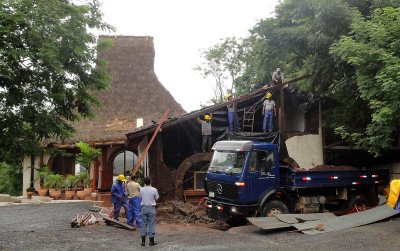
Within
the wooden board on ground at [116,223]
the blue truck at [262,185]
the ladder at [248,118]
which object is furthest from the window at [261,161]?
the ladder at [248,118]

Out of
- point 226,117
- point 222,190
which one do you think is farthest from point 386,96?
point 226,117

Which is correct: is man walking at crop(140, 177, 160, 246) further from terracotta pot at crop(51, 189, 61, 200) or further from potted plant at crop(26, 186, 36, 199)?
potted plant at crop(26, 186, 36, 199)

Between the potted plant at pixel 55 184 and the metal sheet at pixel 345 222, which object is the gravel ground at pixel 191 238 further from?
the potted plant at pixel 55 184

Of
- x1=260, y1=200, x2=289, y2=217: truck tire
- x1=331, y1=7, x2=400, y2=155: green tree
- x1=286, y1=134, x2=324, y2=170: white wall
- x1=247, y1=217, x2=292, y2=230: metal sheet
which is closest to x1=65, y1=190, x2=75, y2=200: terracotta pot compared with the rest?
x1=286, y1=134, x2=324, y2=170: white wall

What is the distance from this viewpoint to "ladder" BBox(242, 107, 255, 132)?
17.8 m

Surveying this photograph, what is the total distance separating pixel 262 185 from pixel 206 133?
4.94 metres

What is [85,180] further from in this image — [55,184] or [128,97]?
[128,97]

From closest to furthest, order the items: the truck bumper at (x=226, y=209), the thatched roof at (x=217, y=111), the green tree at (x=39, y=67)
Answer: the green tree at (x=39, y=67) → the truck bumper at (x=226, y=209) → the thatched roof at (x=217, y=111)

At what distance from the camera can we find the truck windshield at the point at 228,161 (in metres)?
12.4

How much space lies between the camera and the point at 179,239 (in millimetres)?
10758

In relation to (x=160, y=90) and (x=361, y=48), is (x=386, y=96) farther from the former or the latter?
(x=160, y=90)

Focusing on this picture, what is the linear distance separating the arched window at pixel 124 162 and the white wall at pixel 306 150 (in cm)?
1141

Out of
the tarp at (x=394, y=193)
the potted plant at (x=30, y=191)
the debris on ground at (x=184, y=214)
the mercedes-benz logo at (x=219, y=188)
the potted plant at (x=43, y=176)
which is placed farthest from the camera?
the potted plant at (x=30, y=191)

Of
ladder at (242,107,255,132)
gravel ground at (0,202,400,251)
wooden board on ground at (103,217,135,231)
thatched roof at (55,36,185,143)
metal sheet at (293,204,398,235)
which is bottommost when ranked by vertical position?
gravel ground at (0,202,400,251)
